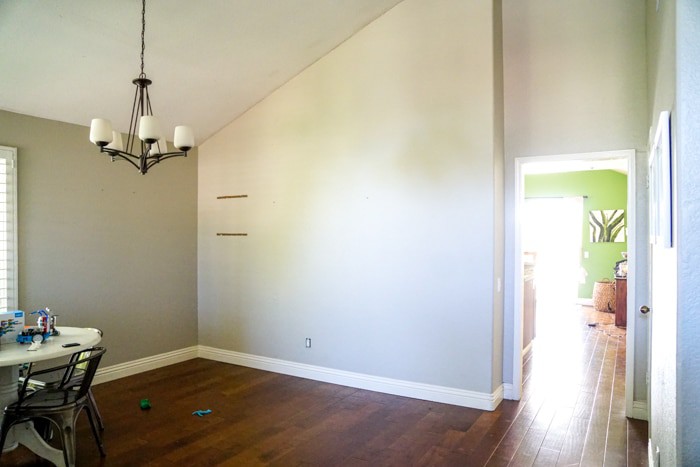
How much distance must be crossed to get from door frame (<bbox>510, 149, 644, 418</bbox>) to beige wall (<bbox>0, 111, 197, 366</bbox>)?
12.2 ft

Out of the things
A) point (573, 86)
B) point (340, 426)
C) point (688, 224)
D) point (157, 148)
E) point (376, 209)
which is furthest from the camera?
point (376, 209)

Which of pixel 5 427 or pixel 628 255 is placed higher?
pixel 628 255

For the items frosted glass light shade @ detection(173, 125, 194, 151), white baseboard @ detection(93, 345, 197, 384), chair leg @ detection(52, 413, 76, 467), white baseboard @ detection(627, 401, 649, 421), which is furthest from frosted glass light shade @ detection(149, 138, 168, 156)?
white baseboard @ detection(627, 401, 649, 421)

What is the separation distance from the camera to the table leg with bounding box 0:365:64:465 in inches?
114

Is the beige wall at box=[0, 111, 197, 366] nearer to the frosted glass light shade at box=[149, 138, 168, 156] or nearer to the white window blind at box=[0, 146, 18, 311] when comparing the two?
the white window blind at box=[0, 146, 18, 311]

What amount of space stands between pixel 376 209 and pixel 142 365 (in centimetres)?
307

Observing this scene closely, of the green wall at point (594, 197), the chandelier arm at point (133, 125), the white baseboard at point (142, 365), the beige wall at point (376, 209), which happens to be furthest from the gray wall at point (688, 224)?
the green wall at point (594, 197)

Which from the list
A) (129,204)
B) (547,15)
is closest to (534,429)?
(547,15)

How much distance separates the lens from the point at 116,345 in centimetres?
479

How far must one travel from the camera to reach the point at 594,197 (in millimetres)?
9883

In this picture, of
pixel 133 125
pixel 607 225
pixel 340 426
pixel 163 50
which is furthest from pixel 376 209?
pixel 607 225

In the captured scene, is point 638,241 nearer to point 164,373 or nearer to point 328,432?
point 328,432

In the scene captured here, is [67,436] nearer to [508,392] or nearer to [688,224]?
[688,224]

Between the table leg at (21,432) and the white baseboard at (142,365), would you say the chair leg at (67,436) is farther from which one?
the white baseboard at (142,365)
